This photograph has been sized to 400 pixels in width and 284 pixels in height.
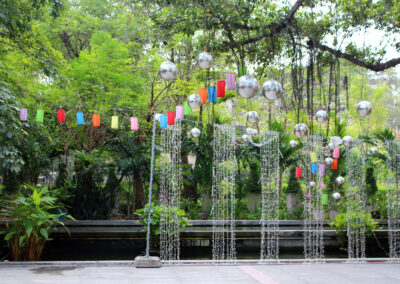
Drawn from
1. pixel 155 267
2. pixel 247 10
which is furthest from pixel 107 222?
pixel 247 10

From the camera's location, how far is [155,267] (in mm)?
6492

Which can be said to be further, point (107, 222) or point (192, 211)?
point (192, 211)

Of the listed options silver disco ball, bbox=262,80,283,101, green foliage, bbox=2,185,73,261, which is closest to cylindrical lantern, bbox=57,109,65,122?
green foliage, bbox=2,185,73,261

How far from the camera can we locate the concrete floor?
545cm

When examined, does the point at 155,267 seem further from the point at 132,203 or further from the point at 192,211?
the point at 132,203

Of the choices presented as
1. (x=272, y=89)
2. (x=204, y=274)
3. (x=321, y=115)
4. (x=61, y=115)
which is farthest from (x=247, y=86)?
(x=61, y=115)

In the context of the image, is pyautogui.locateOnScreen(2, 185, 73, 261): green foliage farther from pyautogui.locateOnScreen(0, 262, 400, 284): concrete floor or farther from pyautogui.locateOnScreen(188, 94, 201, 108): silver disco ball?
pyautogui.locateOnScreen(188, 94, 201, 108): silver disco ball

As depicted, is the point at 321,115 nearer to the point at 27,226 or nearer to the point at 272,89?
the point at 272,89

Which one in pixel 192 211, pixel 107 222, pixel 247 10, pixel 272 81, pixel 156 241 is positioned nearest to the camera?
pixel 272 81

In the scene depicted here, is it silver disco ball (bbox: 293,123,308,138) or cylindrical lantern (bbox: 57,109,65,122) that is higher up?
cylindrical lantern (bbox: 57,109,65,122)

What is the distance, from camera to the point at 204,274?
5.98 meters

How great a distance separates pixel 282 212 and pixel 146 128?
5060mm

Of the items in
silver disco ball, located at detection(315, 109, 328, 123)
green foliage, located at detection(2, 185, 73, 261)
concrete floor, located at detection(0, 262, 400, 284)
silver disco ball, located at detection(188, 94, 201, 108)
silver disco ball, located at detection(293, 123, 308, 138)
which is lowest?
concrete floor, located at detection(0, 262, 400, 284)

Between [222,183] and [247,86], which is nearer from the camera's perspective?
[247,86]
